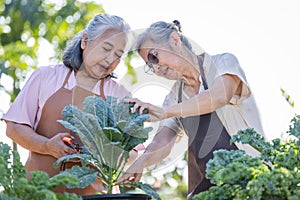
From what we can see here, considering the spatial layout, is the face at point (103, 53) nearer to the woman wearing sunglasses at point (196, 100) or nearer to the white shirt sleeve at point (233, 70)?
the woman wearing sunglasses at point (196, 100)

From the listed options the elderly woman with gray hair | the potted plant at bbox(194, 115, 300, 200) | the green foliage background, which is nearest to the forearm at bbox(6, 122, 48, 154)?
the elderly woman with gray hair

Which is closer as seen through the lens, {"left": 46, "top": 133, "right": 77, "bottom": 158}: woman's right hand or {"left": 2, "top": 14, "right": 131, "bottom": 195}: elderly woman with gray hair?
{"left": 46, "top": 133, "right": 77, "bottom": 158}: woman's right hand

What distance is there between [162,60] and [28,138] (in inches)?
24.1

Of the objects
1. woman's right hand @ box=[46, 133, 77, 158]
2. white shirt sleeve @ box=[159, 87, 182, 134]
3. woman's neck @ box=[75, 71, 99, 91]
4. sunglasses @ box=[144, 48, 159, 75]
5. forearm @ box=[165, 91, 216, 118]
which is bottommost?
woman's right hand @ box=[46, 133, 77, 158]

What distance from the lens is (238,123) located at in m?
2.22

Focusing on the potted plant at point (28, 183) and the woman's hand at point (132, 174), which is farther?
the woman's hand at point (132, 174)

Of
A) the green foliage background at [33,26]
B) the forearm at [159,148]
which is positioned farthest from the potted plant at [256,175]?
the green foliage background at [33,26]

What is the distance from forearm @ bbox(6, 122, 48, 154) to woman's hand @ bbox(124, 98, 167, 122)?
0.51 meters

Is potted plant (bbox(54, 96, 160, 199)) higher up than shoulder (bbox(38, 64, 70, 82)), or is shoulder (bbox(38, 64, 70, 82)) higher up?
shoulder (bbox(38, 64, 70, 82))

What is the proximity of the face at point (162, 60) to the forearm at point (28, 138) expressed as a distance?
0.52m

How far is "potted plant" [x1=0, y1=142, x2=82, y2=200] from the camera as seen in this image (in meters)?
1.40

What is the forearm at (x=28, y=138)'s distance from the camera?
2.29 metres

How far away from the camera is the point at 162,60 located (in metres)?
2.32

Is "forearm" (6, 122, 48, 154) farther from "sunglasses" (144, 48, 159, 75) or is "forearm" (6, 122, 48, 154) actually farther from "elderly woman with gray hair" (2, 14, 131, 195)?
"sunglasses" (144, 48, 159, 75)
